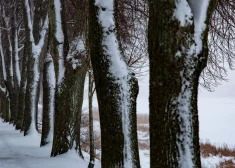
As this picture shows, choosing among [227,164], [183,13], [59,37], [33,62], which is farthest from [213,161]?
[183,13]

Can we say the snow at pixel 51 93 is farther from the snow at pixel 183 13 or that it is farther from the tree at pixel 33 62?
the snow at pixel 183 13

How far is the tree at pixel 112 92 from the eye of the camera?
13.9 feet

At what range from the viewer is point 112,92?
427 cm

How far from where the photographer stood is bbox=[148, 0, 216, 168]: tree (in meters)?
3.36

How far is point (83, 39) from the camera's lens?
7.38 metres

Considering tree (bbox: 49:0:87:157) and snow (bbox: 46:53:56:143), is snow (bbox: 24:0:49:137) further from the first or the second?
tree (bbox: 49:0:87:157)

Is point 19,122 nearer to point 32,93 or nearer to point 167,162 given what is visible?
point 32,93

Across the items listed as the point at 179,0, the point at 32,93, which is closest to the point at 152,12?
the point at 179,0

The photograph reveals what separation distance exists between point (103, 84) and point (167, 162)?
140cm

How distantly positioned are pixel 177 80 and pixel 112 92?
1136 millimetres

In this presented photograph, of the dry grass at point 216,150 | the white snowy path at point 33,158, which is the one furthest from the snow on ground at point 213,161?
the white snowy path at point 33,158

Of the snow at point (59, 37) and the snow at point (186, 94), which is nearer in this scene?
the snow at point (186, 94)

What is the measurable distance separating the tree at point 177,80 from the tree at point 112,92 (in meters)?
0.83

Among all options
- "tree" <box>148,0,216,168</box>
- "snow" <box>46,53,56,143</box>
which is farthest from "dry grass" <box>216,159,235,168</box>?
"tree" <box>148,0,216,168</box>
